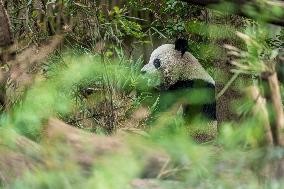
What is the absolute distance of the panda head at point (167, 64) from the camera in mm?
6254

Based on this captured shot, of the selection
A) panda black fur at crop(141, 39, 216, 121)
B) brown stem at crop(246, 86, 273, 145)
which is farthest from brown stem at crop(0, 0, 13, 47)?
panda black fur at crop(141, 39, 216, 121)

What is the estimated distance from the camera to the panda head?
6.25 m

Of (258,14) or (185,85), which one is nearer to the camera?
(258,14)

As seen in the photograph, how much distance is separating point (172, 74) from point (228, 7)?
4524mm

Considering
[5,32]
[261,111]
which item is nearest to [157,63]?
[5,32]

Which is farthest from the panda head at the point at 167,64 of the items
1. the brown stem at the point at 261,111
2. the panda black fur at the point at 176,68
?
the brown stem at the point at 261,111

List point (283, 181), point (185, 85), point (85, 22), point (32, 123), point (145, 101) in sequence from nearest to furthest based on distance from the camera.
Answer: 1. point (283, 181)
2. point (32, 123)
3. point (85, 22)
4. point (145, 101)
5. point (185, 85)

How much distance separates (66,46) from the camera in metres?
4.25

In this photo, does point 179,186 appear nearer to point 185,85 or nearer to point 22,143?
point 22,143

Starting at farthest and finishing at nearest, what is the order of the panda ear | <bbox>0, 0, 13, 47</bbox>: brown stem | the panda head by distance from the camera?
1. the panda head
2. the panda ear
3. <bbox>0, 0, 13, 47</bbox>: brown stem

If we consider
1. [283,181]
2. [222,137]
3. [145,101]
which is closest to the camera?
[283,181]

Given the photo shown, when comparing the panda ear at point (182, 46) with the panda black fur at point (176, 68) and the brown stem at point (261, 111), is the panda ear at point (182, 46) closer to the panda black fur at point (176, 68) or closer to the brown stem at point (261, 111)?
the panda black fur at point (176, 68)

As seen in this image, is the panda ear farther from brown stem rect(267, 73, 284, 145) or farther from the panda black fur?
brown stem rect(267, 73, 284, 145)

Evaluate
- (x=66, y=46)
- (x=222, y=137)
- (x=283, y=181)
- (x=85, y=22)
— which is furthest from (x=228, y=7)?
(x=66, y=46)
